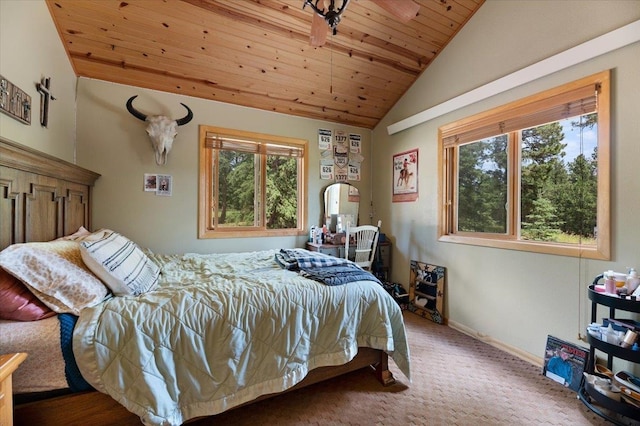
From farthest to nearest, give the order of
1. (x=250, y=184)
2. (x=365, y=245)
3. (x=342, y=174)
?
(x=342, y=174) → (x=250, y=184) → (x=365, y=245)

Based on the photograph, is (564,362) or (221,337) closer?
(221,337)

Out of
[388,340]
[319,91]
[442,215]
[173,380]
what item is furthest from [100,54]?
[442,215]

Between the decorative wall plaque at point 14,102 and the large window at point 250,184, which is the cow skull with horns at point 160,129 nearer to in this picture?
the large window at point 250,184

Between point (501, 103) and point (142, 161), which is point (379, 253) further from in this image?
point (142, 161)

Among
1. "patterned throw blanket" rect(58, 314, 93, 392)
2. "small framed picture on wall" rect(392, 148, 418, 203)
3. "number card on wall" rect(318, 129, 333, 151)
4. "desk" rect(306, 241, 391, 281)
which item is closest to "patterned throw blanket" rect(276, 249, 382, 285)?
"desk" rect(306, 241, 391, 281)

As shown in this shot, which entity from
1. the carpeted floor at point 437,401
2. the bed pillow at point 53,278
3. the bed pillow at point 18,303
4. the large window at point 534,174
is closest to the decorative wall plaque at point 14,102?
the bed pillow at point 53,278

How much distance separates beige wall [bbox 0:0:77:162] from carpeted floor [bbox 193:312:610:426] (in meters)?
2.20

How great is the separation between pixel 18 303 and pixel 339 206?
10.2ft

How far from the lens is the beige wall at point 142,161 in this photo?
2.66m

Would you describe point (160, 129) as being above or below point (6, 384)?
above

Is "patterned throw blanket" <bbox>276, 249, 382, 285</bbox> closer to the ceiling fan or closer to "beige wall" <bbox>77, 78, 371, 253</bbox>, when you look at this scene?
"beige wall" <bbox>77, 78, 371, 253</bbox>

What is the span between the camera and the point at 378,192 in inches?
155

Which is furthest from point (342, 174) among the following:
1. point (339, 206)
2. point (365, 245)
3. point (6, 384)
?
point (6, 384)

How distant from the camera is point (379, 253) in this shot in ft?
11.7
